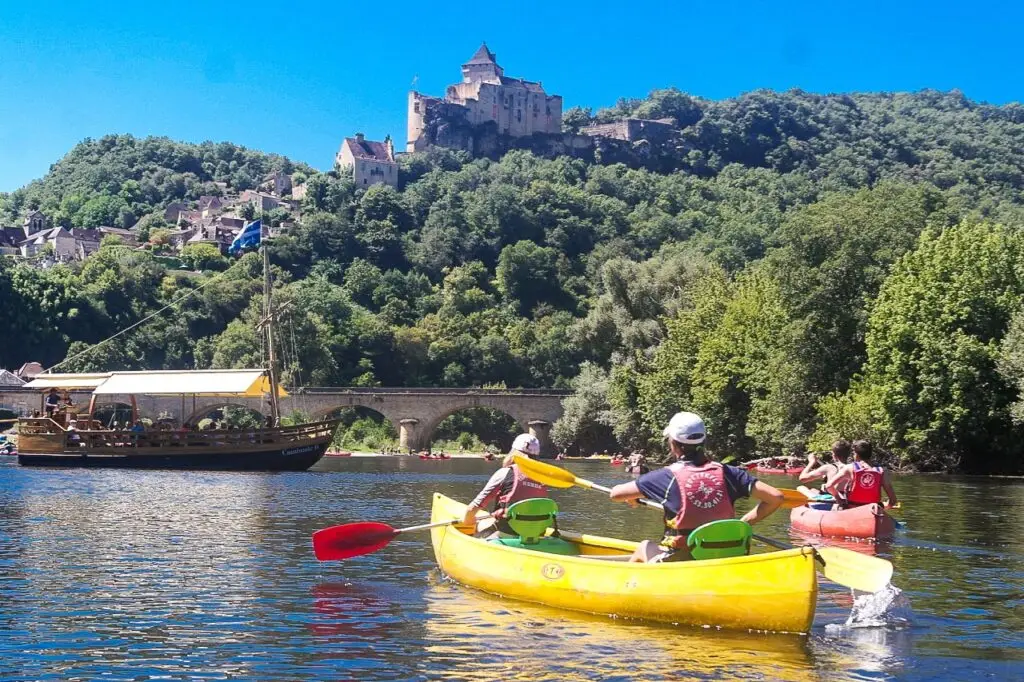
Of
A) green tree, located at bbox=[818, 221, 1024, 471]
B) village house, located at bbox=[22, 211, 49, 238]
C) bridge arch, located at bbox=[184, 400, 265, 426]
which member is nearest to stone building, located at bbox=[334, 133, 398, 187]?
village house, located at bbox=[22, 211, 49, 238]

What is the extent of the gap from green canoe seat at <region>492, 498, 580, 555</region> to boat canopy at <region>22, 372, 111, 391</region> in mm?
39783

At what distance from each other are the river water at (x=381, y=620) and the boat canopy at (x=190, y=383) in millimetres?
23974

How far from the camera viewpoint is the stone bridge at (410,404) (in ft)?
275

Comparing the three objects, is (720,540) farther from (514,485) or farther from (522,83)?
(522,83)

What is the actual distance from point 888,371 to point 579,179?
138 meters

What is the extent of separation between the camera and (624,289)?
71.4 metres

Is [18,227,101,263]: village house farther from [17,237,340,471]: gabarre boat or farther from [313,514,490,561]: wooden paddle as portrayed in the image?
[313,514,490,561]: wooden paddle

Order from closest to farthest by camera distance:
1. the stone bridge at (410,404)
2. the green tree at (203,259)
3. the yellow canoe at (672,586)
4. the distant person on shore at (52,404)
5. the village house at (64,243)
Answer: the yellow canoe at (672,586) < the distant person on shore at (52,404) < the stone bridge at (410,404) < the green tree at (203,259) < the village house at (64,243)

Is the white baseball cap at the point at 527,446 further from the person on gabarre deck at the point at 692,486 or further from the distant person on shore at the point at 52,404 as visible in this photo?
the distant person on shore at the point at 52,404

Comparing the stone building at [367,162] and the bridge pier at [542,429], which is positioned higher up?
the stone building at [367,162]

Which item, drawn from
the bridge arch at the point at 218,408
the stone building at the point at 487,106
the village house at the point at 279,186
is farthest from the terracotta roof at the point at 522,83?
the bridge arch at the point at 218,408

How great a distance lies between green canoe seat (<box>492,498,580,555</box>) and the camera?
16.1 m

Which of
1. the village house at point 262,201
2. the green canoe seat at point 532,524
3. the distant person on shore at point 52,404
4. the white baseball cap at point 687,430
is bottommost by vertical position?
the green canoe seat at point 532,524

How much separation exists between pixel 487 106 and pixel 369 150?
22.6m
